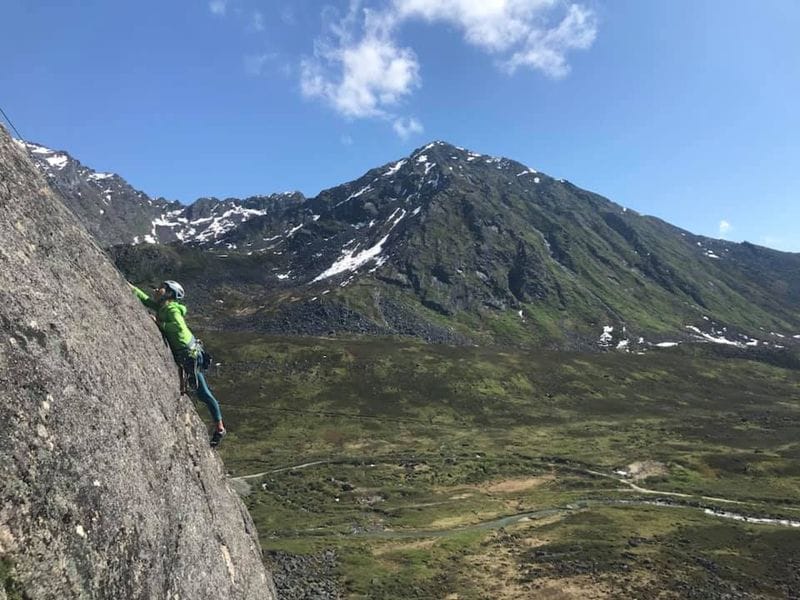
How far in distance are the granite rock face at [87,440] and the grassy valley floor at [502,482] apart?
52615mm

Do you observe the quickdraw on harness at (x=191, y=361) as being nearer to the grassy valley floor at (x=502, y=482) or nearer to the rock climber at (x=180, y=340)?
the rock climber at (x=180, y=340)

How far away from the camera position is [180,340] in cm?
1498

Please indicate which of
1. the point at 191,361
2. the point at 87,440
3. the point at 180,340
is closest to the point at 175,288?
the point at 180,340

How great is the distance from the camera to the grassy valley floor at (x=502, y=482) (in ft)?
210

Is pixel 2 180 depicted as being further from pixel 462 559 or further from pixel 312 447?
pixel 312 447

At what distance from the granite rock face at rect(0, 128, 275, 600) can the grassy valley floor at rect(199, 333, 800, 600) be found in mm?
52615

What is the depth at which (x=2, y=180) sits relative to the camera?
10.7 meters

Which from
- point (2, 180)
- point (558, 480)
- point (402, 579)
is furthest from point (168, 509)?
point (558, 480)

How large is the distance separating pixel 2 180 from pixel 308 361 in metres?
188

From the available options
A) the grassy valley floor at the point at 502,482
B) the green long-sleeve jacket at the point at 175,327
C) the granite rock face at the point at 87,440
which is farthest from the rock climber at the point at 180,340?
the grassy valley floor at the point at 502,482

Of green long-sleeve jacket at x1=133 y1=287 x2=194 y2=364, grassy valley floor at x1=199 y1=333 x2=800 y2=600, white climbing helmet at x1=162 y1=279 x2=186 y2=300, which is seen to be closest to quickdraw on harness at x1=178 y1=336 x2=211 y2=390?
green long-sleeve jacket at x1=133 y1=287 x2=194 y2=364

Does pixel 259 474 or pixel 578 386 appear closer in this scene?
pixel 259 474

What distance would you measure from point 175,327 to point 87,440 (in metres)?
5.66

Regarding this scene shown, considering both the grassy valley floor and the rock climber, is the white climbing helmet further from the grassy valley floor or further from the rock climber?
the grassy valley floor
